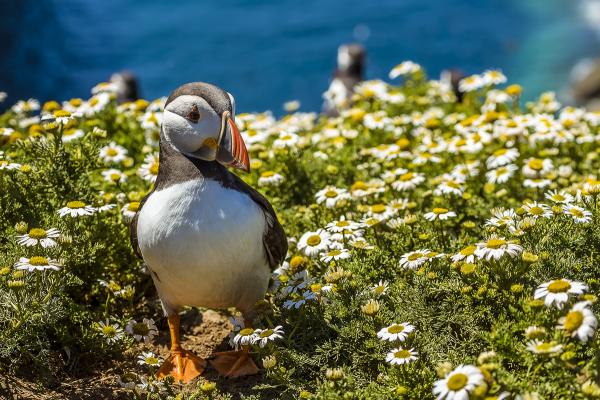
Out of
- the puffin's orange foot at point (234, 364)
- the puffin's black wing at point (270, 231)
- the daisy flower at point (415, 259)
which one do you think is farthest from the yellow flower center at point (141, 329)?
the daisy flower at point (415, 259)

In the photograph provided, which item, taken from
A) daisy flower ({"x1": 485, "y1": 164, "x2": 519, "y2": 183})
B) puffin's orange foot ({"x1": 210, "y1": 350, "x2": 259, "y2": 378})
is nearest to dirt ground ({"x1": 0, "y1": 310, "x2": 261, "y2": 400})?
puffin's orange foot ({"x1": 210, "y1": 350, "x2": 259, "y2": 378})

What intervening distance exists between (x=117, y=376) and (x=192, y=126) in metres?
1.38

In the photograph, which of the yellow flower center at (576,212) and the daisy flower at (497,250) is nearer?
the daisy flower at (497,250)

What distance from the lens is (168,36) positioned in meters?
22.7

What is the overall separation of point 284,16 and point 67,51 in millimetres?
6200

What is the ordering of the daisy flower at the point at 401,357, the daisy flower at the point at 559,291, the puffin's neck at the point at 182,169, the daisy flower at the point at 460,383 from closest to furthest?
the daisy flower at the point at 460,383 → the daisy flower at the point at 559,291 → the daisy flower at the point at 401,357 → the puffin's neck at the point at 182,169

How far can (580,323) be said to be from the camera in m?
3.06

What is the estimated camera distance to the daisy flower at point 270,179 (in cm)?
526

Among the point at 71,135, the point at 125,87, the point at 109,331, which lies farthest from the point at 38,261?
the point at 125,87

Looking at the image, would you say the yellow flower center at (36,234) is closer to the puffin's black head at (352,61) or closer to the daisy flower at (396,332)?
the daisy flower at (396,332)

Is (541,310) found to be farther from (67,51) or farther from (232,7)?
(232,7)

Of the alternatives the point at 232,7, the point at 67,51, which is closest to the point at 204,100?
the point at 67,51

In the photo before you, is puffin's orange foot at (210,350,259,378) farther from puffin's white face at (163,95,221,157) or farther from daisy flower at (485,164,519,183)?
daisy flower at (485,164,519,183)

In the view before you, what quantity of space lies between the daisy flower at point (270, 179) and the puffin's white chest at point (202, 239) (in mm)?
1363
